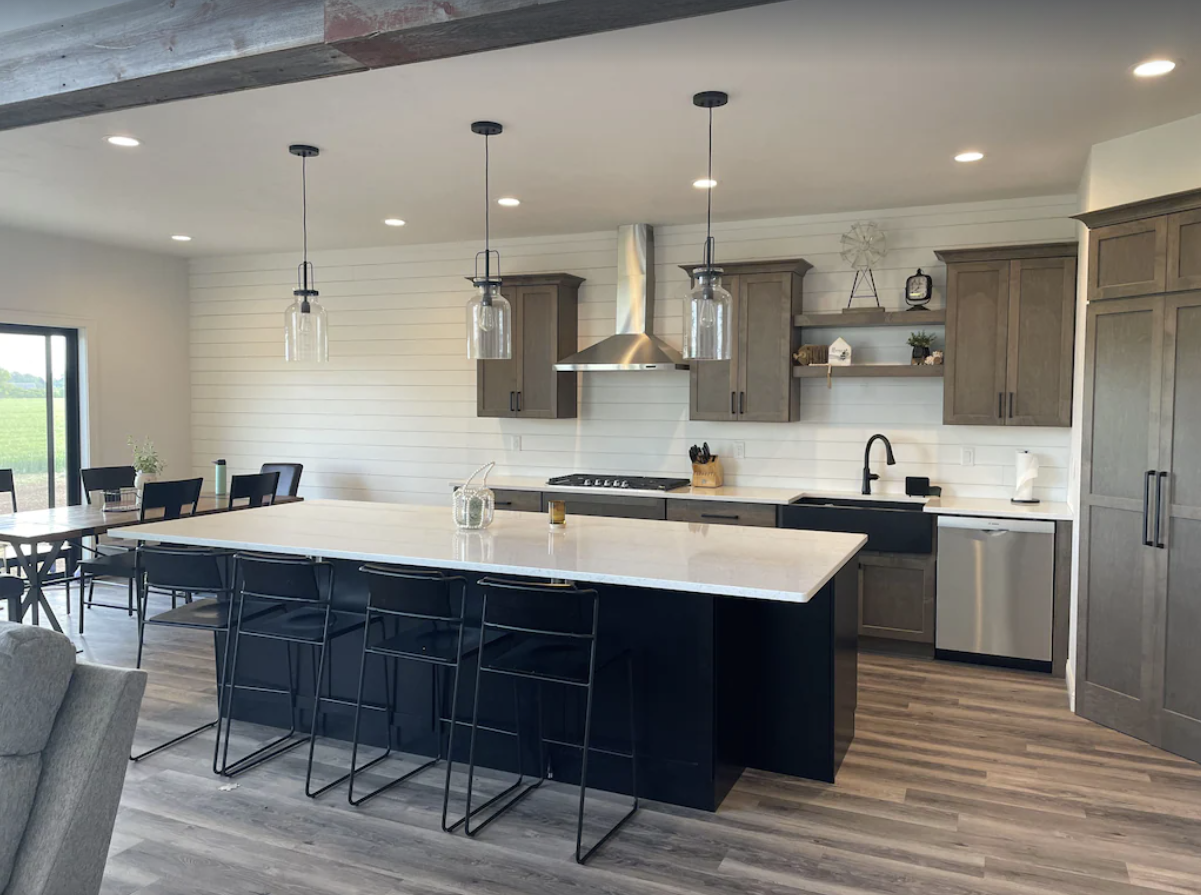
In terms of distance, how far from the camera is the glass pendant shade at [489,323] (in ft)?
11.9

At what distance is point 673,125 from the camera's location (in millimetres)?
3953

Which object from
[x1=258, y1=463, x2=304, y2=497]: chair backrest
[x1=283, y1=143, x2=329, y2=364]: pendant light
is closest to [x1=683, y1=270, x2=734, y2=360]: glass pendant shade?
[x1=283, y1=143, x2=329, y2=364]: pendant light

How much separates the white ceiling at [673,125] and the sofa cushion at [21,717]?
2.36m

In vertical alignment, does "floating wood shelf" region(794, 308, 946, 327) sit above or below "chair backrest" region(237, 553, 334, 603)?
above

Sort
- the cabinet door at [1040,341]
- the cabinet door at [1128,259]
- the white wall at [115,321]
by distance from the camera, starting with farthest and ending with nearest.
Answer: the white wall at [115,321], the cabinet door at [1040,341], the cabinet door at [1128,259]

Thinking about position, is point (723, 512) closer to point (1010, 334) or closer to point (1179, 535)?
point (1010, 334)

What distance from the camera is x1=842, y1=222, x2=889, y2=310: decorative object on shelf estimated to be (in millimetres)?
5562

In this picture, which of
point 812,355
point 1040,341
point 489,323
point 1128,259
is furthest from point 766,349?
point 489,323

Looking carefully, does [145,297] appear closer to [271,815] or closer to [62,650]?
[271,815]

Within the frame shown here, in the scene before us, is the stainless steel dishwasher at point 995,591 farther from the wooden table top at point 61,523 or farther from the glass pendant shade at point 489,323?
the wooden table top at point 61,523

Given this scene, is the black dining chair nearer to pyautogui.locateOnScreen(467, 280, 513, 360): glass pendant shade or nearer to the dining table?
the dining table

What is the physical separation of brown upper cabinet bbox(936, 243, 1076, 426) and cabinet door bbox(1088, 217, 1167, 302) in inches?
35.3

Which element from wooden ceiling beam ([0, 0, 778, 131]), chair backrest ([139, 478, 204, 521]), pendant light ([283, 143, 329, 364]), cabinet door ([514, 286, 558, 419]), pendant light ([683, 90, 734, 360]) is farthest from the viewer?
cabinet door ([514, 286, 558, 419])

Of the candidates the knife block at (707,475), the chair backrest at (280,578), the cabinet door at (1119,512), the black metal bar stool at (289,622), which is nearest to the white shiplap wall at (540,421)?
the knife block at (707,475)
